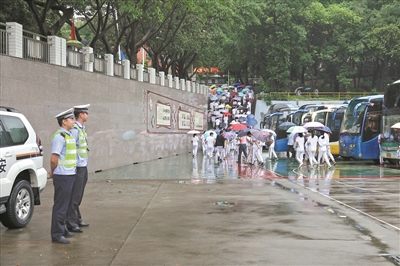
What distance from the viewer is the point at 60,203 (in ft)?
25.0

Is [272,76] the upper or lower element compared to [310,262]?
upper

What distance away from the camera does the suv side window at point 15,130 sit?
842 centimetres

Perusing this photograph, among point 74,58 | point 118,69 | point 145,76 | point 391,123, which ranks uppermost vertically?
point 145,76

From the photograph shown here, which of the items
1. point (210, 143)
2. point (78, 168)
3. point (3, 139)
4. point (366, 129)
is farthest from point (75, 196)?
point (210, 143)

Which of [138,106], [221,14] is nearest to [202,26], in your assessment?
[221,14]

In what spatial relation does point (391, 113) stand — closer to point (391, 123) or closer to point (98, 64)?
point (391, 123)

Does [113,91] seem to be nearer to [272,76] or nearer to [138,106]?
[138,106]

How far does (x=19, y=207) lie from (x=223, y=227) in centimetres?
324

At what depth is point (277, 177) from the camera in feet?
59.7

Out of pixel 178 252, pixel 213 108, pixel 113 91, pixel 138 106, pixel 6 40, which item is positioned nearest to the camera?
pixel 178 252

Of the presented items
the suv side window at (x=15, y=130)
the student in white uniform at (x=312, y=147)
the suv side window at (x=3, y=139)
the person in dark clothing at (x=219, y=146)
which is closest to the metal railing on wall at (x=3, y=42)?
the suv side window at (x=15, y=130)

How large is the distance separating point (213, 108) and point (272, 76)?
41.0ft

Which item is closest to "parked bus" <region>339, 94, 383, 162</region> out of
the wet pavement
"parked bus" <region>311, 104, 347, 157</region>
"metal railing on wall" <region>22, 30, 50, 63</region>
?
"parked bus" <region>311, 104, 347, 157</region>

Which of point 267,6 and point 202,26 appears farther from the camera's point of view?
point 267,6
